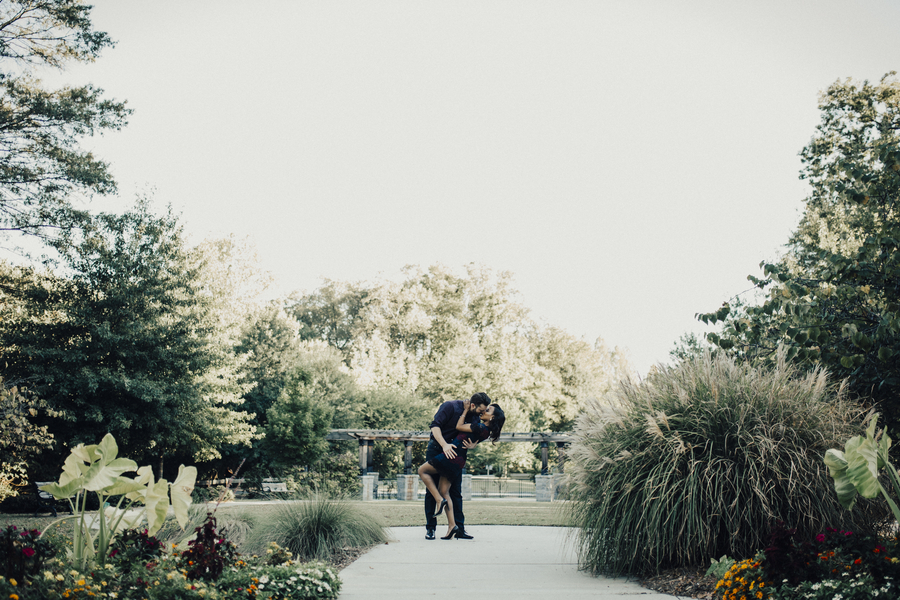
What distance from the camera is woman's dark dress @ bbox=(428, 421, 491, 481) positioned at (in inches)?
301

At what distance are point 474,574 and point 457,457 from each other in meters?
2.22

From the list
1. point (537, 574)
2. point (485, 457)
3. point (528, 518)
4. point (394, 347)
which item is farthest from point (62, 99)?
point (394, 347)

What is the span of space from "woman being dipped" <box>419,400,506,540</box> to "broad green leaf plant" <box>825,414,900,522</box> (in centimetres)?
408

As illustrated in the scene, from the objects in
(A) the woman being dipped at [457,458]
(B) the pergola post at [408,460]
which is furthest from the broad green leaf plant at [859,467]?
(B) the pergola post at [408,460]

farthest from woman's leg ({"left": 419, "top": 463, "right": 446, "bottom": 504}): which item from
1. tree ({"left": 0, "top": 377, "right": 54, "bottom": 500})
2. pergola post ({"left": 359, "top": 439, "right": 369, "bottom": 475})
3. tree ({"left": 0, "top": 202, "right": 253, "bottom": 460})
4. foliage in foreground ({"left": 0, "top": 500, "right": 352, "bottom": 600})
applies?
pergola post ({"left": 359, "top": 439, "right": 369, "bottom": 475})

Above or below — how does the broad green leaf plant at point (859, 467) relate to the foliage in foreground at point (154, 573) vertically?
above

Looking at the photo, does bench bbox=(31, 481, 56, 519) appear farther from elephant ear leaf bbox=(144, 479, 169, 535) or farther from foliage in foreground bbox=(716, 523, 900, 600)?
foliage in foreground bbox=(716, 523, 900, 600)

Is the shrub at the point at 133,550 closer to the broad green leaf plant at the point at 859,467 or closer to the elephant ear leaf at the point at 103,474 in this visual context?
the elephant ear leaf at the point at 103,474

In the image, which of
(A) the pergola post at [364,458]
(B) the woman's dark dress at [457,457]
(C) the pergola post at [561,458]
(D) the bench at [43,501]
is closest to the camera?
(C) the pergola post at [561,458]

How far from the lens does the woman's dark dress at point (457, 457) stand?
765 cm

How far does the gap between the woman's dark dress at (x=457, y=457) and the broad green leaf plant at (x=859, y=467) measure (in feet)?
14.1

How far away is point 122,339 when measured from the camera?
1861 cm

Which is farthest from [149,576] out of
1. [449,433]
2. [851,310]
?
[851,310]

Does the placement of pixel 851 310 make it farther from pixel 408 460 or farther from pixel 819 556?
pixel 408 460
